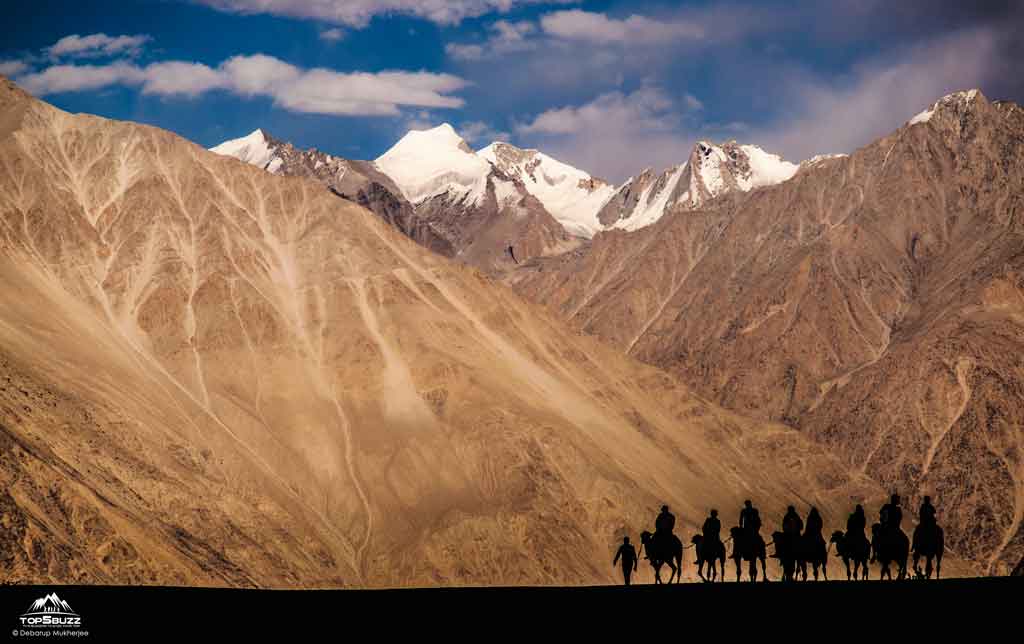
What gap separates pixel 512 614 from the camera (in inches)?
899

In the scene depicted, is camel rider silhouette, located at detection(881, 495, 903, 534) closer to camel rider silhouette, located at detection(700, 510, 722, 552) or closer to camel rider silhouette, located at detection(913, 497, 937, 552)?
camel rider silhouette, located at detection(913, 497, 937, 552)

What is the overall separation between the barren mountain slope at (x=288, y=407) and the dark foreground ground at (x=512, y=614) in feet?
152

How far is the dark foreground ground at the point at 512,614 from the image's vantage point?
21.0 metres

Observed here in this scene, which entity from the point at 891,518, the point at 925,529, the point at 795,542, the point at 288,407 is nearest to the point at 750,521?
the point at 795,542

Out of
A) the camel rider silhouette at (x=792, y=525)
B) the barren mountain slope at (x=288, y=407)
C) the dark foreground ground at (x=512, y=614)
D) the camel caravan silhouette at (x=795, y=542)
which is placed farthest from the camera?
the barren mountain slope at (x=288, y=407)

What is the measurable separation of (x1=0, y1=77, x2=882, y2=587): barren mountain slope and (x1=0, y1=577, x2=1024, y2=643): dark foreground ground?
46264 mm

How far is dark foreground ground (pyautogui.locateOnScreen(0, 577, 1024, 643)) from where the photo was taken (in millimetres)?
21016

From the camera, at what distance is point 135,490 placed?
92.9m

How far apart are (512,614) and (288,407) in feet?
321

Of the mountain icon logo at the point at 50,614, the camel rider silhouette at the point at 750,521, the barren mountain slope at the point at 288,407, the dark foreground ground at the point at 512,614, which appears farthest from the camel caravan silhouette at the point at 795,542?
the barren mountain slope at the point at 288,407

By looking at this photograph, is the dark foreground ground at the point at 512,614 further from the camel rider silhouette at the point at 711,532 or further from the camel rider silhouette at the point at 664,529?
the camel rider silhouette at the point at 711,532

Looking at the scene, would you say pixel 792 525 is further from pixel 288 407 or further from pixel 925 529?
pixel 288 407

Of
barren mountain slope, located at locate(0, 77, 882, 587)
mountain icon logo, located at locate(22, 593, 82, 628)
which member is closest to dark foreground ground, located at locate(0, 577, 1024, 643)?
mountain icon logo, located at locate(22, 593, 82, 628)

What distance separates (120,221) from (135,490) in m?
59.3
